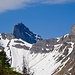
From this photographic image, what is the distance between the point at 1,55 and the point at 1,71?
880 centimetres

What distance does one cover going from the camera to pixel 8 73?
78.5ft

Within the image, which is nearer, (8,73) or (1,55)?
(8,73)

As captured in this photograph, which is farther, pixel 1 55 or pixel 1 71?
pixel 1 55

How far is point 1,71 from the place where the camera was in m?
23.4

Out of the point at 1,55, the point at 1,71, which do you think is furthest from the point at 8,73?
the point at 1,55

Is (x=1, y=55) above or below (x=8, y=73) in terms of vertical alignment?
above

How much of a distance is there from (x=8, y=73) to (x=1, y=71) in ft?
2.12

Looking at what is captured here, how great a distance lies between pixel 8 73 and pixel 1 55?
27.4 feet

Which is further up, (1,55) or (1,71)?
(1,55)

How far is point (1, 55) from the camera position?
32.2m

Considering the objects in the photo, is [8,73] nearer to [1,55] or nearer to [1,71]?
[1,71]
